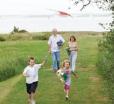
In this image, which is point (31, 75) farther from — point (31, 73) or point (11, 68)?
point (11, 68)

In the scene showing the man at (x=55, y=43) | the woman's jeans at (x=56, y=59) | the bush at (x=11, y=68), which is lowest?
the bush at (x=11, y=68)

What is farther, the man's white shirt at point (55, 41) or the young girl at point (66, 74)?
the man's white shirt at point (55, 41)

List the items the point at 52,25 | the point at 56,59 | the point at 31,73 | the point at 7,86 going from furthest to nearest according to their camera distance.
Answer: the point at 52,25
the point at 56,59
the point at 7,86
the point at 31,73

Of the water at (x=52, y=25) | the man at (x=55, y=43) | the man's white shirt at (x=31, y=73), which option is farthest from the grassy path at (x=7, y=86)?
the water at (x=52, y=25)

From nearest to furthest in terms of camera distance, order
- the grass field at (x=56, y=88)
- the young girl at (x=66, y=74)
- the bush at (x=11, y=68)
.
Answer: the young girl at (x=66, y=74) < the grass field at (x=56, y=88) < the bush at (x=11, y=68)

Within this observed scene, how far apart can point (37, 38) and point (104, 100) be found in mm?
32852

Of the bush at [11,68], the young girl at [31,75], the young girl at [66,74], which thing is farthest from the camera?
the bush at [11,68]

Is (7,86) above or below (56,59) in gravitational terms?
below

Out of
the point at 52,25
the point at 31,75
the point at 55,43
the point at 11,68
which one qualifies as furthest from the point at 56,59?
the point at 52,25

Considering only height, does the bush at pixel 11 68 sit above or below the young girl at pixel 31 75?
below

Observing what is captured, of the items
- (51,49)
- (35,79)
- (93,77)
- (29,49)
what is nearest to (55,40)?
(51,49)

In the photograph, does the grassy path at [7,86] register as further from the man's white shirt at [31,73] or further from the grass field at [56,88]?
the man's white shirt at [31,73]

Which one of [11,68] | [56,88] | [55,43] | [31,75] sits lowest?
[56,88]

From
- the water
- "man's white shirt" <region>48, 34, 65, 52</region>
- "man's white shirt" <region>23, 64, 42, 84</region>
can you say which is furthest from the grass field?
the water
